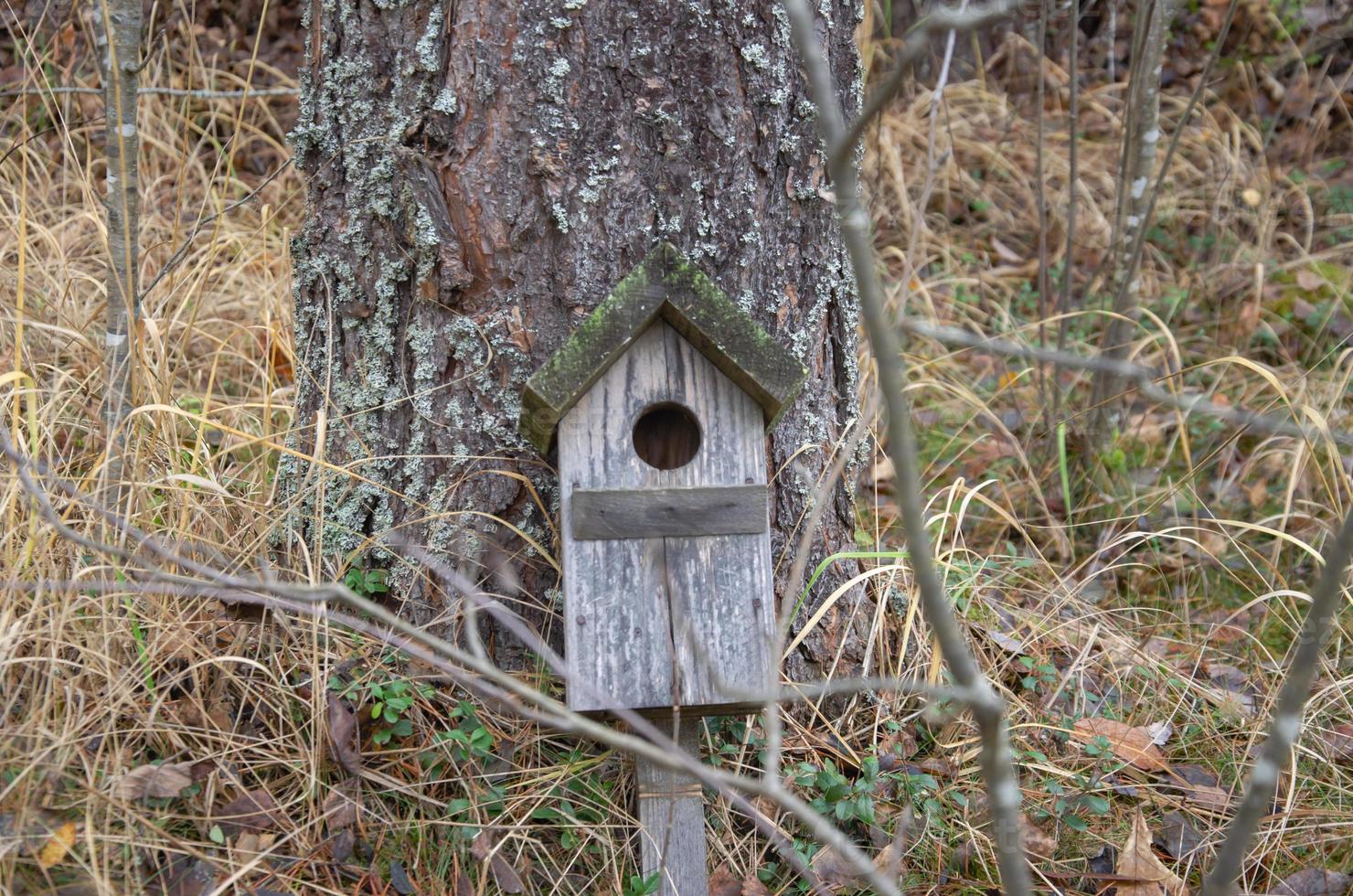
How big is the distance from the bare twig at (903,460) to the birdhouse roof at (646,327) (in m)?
→ 0.71

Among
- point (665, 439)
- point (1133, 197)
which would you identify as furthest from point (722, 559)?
point (1133, 197)

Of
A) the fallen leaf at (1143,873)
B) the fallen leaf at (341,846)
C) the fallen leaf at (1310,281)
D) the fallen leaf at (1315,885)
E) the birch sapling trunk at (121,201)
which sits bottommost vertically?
the fallen leaf at (1315,885)

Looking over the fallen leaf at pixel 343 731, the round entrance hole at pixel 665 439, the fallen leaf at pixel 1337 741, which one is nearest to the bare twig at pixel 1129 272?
the fallen leaf at pixel 1337 741

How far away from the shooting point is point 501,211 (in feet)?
7.51

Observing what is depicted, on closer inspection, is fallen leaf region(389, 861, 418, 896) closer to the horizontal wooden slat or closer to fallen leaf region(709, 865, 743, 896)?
fallen leaf region(709, 865, 743, 896)

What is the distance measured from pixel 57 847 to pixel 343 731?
19.9 inches

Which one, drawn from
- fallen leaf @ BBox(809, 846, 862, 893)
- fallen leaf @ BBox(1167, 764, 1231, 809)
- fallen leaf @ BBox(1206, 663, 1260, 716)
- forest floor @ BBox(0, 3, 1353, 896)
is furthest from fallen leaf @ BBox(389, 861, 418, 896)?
fallen leaf @ BBox(1206, 663, 1260, 716)

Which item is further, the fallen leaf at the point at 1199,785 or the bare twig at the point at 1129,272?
the bare twig at the point at 1129,272

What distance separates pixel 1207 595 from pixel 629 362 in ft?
7.19

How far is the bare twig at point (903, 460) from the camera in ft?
4.09

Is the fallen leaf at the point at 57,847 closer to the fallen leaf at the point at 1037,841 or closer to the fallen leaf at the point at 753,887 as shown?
the fallen leaf at the point at 753,887

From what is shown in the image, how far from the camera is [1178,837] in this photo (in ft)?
8.13

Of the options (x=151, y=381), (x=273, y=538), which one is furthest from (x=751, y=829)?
(x=151, y=381)

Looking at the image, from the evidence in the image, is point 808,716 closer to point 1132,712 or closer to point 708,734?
point 708,734
